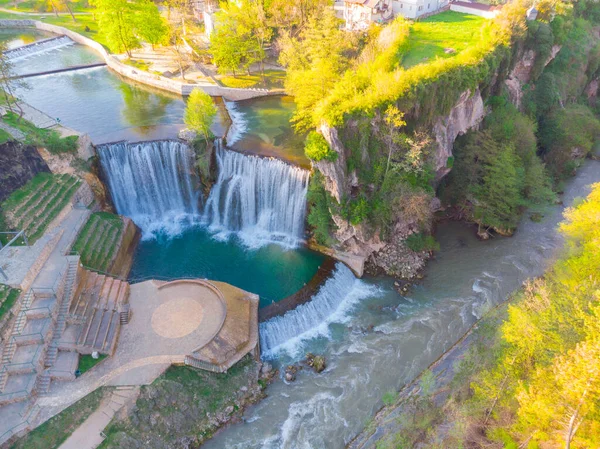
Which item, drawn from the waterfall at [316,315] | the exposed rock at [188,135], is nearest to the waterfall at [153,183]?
the exposed rock at [188,135]

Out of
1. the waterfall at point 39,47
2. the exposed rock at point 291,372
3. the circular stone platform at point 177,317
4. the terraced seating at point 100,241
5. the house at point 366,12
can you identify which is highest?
the house at point 366,12

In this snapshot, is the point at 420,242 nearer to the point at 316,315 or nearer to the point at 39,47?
the point at 316,315

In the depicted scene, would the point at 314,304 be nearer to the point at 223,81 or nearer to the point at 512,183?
the point at 512,183

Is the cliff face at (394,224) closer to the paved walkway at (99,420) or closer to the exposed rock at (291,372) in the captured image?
the exposed rock at (291,372)

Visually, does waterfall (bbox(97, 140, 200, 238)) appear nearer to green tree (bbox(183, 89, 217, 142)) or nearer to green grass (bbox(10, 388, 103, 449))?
green tree (bbox(183, 89, 217, 142))

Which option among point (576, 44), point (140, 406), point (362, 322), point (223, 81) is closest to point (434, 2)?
point (576, 44)

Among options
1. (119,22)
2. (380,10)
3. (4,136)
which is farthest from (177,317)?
(119,22)
